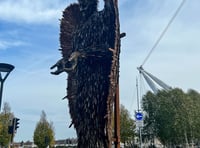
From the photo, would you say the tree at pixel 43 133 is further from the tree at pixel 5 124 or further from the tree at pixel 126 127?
A: the tree at pixel 126 127

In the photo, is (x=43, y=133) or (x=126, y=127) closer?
(x=126, y=127)

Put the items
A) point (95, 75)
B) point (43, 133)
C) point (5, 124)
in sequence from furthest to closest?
point (43, 133) → point (5, 124) → point (95, 75)

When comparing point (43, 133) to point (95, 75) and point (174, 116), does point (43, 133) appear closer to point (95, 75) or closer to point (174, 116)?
point (174, 116)

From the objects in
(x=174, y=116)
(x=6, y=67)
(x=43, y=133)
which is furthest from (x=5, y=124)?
(x=6, y=67)

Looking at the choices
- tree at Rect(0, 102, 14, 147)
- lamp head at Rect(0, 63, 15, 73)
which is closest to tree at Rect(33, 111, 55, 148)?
tree at Rect(0, 102, 14, 147)

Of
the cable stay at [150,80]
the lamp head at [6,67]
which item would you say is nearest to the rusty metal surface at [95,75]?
the lamp head at [6,67]

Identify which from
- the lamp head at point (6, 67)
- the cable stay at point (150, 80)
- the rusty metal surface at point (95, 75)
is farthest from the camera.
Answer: the cable stay at point (150, 80)

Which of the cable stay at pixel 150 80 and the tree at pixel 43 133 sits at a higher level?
the cable stay at pixel 150 80

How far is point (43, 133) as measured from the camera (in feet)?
105

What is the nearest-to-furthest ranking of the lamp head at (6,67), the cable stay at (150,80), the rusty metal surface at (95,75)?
the rusty metal surface at (95,75)
the lamp head at (6,67)
the cable stay at (150,80)

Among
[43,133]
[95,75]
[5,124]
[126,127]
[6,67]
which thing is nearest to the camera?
[95,75]

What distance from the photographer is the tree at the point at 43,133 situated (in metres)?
31.4

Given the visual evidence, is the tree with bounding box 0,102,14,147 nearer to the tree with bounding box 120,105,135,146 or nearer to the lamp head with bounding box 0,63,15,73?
the tree with bounding box 120,105,135,146

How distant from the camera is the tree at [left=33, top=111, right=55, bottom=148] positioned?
31.4m
